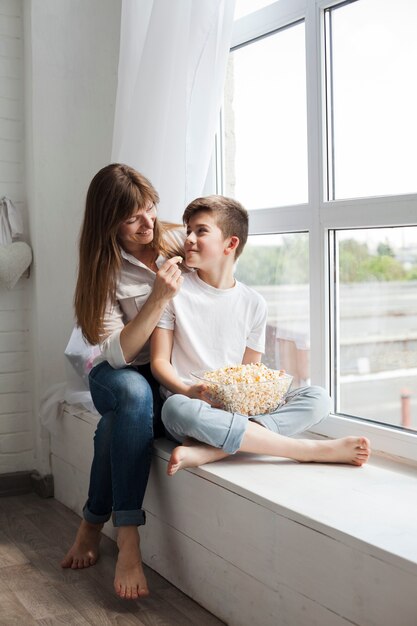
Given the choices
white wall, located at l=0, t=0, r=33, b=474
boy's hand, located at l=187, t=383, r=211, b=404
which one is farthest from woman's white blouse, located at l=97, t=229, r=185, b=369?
white wall, located at l=0, t=0, r=33, b=474

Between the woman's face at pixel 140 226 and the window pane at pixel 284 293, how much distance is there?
1.35ft

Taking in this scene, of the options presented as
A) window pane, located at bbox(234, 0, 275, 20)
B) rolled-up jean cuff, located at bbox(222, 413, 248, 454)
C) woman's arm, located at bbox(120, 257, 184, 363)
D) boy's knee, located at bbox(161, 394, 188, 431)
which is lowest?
rolled-up jean cuff, located at bbox(222, 413, 248, 454)

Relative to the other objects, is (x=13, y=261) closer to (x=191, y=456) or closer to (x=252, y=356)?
(x=252, y=356)

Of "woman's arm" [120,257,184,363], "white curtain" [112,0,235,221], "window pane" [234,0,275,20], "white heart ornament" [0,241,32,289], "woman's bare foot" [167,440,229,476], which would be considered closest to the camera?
"woman's bare foot" [167,440,229,476]

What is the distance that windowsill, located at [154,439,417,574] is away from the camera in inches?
54.4

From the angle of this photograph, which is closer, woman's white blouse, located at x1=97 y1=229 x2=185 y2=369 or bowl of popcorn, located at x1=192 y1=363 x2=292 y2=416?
bowl of popcorn, located at x1=192 y1=363 x2=292 y2=416

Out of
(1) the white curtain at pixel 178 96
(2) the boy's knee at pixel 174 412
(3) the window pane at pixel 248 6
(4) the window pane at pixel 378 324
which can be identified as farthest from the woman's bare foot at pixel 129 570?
(3) the window pane at pixel 248 6

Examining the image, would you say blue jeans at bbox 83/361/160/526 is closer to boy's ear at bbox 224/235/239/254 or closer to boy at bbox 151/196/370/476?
boy at bbox 151/196/370/476

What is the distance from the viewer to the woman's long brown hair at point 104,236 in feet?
7.11

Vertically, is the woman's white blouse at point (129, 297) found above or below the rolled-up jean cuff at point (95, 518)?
above

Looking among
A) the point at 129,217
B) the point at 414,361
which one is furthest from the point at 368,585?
the point at 129,217

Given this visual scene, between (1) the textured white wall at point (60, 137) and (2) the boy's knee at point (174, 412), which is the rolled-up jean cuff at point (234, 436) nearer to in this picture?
(2) the boy's knee at point (174, 412)

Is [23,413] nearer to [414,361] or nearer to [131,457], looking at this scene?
[131,457]

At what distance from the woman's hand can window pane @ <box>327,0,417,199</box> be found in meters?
0.49
